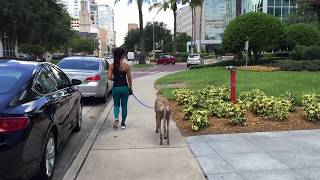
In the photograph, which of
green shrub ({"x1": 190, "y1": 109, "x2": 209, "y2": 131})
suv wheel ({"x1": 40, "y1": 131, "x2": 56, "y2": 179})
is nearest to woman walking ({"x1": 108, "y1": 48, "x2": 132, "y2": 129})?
green shrub ({"x1": 190, "y1": 109, "x2": 209, "y2": 131})

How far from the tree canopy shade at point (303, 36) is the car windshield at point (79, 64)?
62.7 ft

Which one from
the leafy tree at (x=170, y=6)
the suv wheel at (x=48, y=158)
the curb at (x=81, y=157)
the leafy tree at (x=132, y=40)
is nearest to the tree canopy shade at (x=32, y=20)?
the leafy tree at (x=170, y=6)

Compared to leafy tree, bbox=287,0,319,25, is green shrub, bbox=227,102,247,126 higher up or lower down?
lower down

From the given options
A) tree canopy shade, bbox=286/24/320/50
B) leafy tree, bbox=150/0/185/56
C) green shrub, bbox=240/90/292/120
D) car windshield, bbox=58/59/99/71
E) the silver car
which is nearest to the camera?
green shrub, bbox=240/90/292/120

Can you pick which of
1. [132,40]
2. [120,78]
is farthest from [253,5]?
[120,78]

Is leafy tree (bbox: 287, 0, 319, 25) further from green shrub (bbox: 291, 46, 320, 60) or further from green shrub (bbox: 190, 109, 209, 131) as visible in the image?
green shrub (bbox: 190, 109, 209, 131)

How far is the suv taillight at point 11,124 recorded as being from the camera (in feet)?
17.2

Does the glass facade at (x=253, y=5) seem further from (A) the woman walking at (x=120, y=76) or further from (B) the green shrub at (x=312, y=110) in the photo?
(A) the woman walking at (x=120, y=76)

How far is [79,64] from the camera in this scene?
51.1 ft

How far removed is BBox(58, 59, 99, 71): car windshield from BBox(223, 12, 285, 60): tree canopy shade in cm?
1537

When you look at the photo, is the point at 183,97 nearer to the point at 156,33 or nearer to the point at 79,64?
the point at 79,64

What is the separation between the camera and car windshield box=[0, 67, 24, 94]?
600cm

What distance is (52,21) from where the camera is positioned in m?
47.4

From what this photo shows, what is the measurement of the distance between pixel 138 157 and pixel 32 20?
38.7 m
